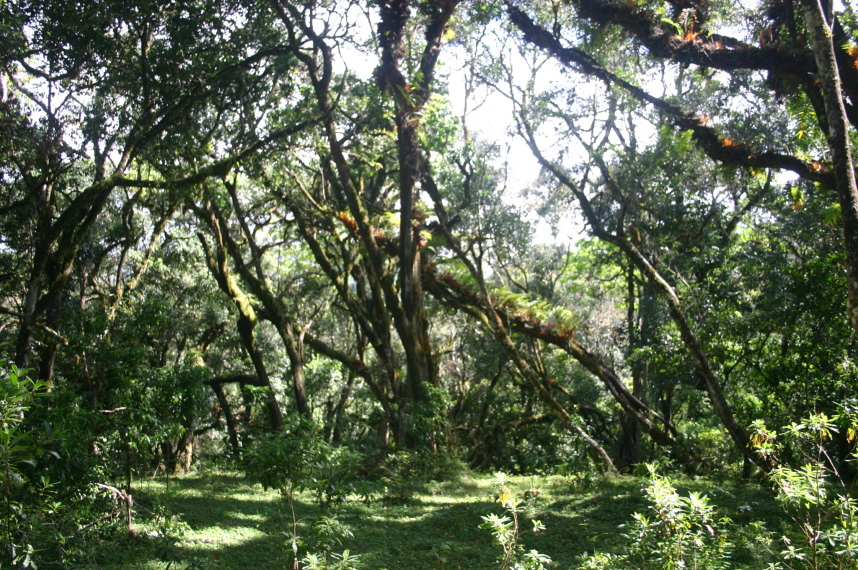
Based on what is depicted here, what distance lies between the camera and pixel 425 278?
38.9 ft

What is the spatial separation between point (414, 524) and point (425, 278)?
565cm

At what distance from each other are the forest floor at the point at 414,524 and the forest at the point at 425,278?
5cm

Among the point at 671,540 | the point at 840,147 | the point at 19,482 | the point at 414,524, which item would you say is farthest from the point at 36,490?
the point at 840,147

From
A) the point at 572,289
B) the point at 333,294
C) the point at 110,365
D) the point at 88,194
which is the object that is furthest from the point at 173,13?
the point at 572,289

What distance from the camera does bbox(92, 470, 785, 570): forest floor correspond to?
17.0 feet

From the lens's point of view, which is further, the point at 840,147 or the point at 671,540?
the point at 840,147

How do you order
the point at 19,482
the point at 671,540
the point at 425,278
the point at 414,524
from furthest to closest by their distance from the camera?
the point at 425,278 < the point at 414,524 < the point at 19,482 < the point at 671,540

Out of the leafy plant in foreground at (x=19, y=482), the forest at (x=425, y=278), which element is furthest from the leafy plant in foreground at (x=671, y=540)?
the leafy plant in foreground at (x=19, y=482)

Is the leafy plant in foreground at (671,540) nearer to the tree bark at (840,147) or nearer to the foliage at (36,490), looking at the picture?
the tree bark at (840,147)

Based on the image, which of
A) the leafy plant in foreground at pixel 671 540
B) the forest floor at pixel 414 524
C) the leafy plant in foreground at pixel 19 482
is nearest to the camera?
the leafy plant in foreground at pixel 19 482

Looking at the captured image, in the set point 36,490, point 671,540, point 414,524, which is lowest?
point 414,524

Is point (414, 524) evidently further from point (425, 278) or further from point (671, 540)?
point (425, 278)

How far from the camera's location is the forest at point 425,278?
4871 millimetres

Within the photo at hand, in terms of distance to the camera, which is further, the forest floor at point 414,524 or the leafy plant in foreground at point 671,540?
the forest floor at point 414,524
